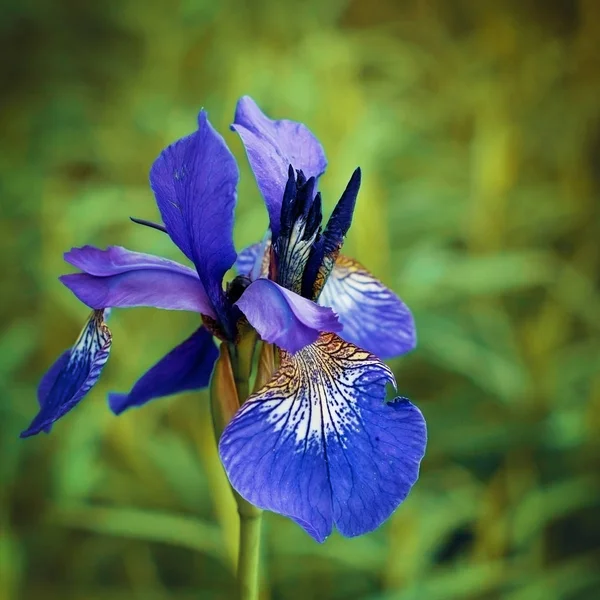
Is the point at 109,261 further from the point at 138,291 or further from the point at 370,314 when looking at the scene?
the point at 370,314

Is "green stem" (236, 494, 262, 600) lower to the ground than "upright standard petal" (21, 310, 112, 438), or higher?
lower

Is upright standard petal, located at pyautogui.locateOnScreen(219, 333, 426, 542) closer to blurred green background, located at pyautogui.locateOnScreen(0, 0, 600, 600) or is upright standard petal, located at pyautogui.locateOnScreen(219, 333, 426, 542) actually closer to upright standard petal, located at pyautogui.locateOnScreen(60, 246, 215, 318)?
upright standard petal, located at pyautogui.locateOnScreen(60, 246, 215, 318)

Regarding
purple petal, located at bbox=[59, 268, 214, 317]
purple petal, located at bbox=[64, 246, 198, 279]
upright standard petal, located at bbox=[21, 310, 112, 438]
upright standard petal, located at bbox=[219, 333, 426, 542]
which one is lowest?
upright standard petal, located at bbox=[219, 333, 426, 542]

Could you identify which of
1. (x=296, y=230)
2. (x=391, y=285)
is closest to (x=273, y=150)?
(x=296, y=230)

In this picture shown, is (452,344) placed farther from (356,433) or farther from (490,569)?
(356,433)

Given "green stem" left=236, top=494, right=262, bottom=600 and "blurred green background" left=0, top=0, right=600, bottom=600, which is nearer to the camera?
"green stem" left=236, top=494, right=262, bottom=600

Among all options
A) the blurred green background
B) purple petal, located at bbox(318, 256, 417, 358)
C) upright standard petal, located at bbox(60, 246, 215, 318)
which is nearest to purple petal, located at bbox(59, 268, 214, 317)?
upright standard petal, located at bbox(60, 246, 215, 318)

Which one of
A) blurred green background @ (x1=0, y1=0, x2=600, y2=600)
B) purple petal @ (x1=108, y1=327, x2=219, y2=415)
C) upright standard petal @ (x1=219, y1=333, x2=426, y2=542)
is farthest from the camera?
blurred green background @ (x1=0, y1=0, x2=600, y2=600)
